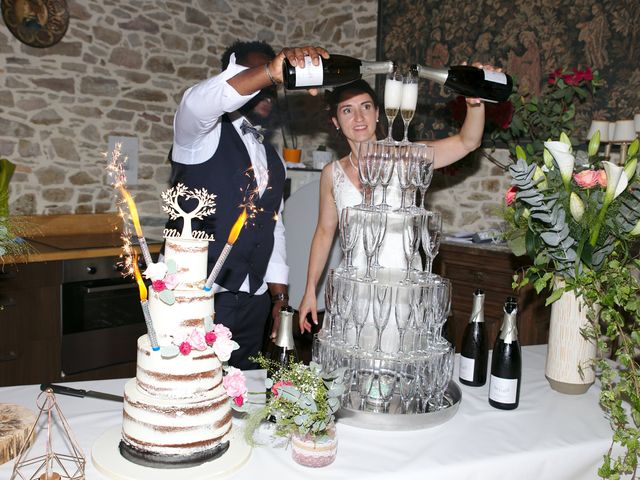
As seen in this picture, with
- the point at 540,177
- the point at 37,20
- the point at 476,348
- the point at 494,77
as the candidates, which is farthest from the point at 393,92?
the point at 37,20

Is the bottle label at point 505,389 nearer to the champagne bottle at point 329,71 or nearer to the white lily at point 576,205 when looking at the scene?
the white lily at point 576,205

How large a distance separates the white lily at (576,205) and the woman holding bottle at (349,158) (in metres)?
0.62

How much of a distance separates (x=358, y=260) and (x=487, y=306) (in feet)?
5.20

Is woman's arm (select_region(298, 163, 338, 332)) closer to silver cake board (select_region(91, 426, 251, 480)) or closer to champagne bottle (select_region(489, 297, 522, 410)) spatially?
champagne bottle (select_region(489, 297, 522, 410))

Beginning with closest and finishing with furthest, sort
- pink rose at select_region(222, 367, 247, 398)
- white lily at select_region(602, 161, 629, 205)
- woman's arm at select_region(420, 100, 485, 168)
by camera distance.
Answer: pink rose at select_region(222, 367, 247, 398) → white lily at select_region(602, 161, 629, 205) → woman's arm at select_region(420, 100, 485, 168)

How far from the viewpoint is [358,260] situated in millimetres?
2172

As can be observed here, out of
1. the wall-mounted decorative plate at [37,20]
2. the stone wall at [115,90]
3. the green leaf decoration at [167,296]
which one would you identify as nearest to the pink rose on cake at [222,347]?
the green leaf decoration at [167,296]

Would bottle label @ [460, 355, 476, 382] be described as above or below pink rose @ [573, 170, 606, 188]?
below

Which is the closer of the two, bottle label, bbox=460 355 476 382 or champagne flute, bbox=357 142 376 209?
champagne flute, bbox=357 142 376 209

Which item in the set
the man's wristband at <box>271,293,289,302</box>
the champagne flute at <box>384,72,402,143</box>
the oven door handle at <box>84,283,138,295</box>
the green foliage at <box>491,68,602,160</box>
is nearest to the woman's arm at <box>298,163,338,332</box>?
the man's wristband at <box>271,293,289,302</box>

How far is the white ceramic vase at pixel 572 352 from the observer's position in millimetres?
1595

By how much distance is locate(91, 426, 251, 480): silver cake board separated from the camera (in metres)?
1.02

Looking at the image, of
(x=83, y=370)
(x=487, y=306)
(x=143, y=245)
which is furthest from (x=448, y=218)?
(x=143, y=245)

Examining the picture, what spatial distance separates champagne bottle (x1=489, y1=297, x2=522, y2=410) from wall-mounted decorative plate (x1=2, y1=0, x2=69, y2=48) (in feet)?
11.5
